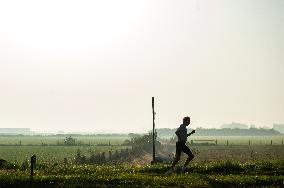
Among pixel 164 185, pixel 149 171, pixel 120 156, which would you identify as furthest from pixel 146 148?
pixel 164 185

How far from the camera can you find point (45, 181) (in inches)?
637

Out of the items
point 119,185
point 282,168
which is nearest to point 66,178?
point 119,185

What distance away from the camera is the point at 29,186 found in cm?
1519

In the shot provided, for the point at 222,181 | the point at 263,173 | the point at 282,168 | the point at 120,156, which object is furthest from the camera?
the point at 120,156

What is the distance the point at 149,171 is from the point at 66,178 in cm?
475

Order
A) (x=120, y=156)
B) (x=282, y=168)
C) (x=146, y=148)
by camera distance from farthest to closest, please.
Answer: (x=146, y=148), (x=120, y=156), (x=282, y=168)

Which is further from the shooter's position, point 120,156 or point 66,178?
point 120,156

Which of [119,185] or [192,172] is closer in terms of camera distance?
[119,185]

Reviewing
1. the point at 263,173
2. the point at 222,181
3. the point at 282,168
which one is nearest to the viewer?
the point at 222,181

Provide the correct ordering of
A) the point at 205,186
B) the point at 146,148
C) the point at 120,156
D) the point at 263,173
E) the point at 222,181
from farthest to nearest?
1. the point at 146,148
2. the point at 120,156
3. the point at 263,173
4. the point at 222,181
5. the point at 205,186

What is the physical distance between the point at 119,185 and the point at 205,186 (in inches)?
122

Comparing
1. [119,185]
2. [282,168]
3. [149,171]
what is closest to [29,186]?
[119,185]

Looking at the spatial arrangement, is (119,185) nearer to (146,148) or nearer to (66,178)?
(66,178)

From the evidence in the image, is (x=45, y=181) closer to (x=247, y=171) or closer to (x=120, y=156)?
(x=247, y=171)
